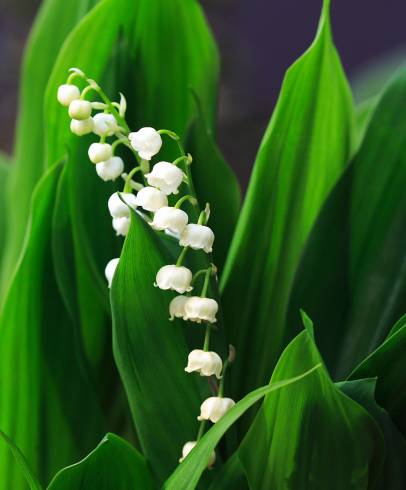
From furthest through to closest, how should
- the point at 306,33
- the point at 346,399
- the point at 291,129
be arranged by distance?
the point at 306,33 → the point at 291,129 → the point at 346,399

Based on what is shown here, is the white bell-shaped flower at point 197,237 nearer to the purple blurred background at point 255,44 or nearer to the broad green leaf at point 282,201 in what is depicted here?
the broad green leaf at point 282,201

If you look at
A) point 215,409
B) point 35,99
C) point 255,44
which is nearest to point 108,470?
point 215,409

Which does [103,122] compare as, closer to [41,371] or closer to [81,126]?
[81,126]

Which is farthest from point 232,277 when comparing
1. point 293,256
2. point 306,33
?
point 306,33

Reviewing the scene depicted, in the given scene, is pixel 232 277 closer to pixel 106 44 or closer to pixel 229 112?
pixel 106 44

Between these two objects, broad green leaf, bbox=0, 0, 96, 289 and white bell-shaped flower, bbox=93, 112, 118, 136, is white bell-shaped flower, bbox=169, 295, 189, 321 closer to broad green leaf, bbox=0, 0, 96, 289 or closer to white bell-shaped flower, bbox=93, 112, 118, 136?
white bell-shaped flower, bbox=93, 112, 118, 136

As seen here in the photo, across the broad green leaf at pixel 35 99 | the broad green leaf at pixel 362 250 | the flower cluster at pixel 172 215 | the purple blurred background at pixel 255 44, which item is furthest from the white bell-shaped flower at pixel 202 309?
the purple blurred background at pixel 255 44
